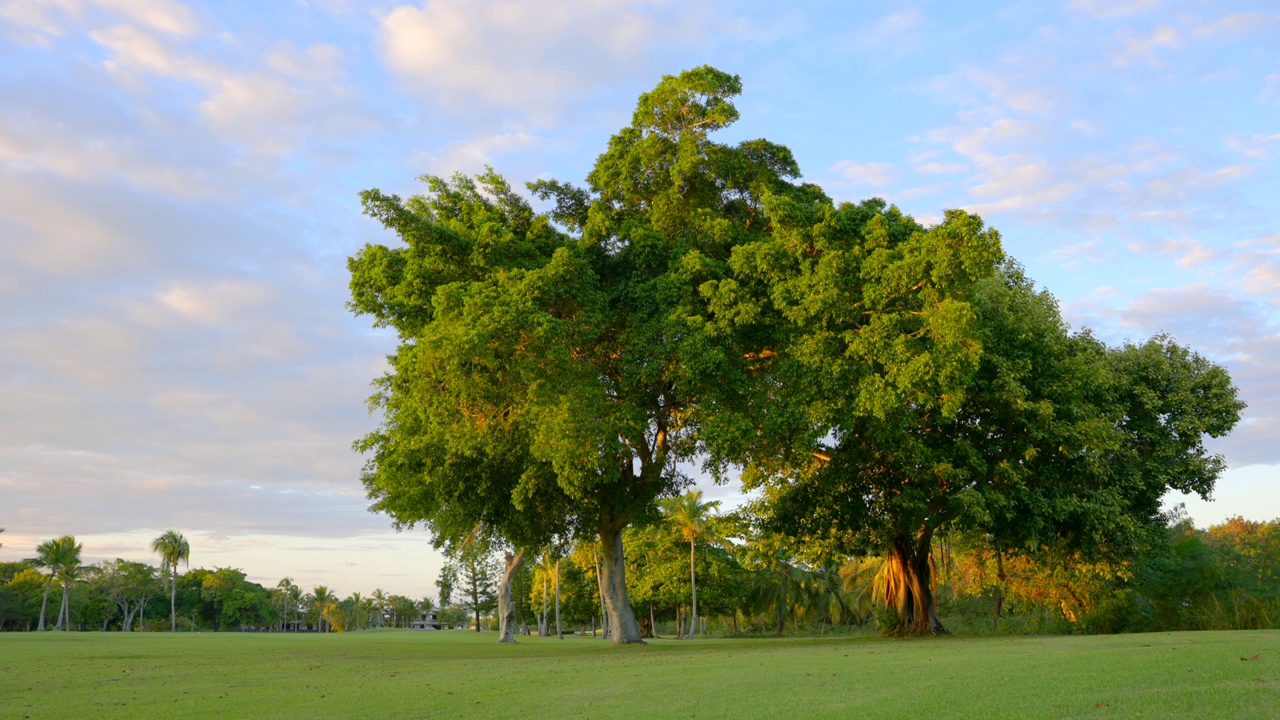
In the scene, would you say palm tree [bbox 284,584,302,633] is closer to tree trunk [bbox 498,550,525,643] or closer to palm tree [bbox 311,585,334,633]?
palm tree [bbox 311,585,334,633]

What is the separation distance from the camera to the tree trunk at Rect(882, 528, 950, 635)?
100 ft

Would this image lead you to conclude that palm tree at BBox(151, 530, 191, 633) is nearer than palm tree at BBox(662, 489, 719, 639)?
No

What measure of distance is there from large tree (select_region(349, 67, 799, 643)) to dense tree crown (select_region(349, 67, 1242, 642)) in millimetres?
81

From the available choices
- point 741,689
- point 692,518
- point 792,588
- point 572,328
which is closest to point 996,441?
point 572,328

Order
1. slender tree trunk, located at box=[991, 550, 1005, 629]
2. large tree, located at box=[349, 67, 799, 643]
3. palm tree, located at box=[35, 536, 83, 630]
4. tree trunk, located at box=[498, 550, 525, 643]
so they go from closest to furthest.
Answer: large tree, located at box=[349, 67, 799, 643] < slender tree trunk, located at box=[991, 550, 1005, 629] < tree trunk, located at box=[498, 550, 525, 643] < palm tree, located at box=[35, 536, 83, 630]

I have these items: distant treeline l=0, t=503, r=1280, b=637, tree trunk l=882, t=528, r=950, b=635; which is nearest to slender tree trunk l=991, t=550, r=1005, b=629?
distant treeline l=0, t=503, r=1280, b=637

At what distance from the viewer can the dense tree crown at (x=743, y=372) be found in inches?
845

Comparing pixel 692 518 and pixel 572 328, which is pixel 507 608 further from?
pixel 572 328

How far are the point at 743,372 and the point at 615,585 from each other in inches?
367

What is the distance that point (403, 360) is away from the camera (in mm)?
21500

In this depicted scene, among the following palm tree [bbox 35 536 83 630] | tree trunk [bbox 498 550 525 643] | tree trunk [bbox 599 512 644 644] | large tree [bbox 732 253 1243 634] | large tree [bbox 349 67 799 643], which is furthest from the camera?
palm tree [bbox 35 536 83 630]

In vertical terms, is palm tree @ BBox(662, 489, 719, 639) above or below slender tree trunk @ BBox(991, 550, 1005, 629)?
above

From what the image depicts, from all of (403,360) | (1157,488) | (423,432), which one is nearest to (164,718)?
(403,360)

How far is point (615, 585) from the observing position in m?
28.2
